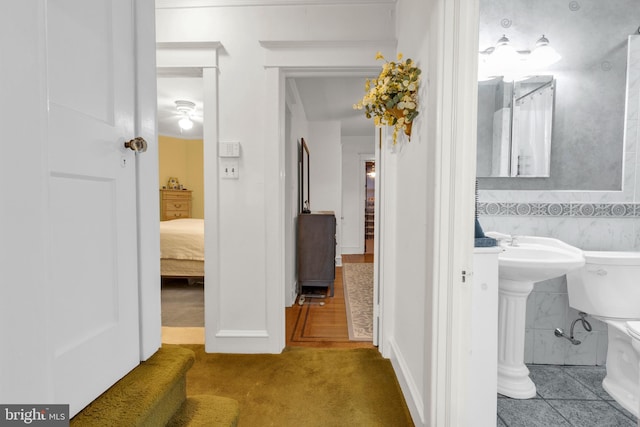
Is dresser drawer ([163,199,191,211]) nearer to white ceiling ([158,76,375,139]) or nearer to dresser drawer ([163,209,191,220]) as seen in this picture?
dresser drawer ([163,209,191,220])

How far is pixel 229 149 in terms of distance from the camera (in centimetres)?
216

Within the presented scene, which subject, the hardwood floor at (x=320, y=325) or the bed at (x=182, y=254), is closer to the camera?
the hardwood floor at (x=320, y=325)

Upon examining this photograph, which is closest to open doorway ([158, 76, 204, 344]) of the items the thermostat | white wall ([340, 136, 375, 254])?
the thermostat

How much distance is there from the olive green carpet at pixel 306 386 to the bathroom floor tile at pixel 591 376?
1.18 m

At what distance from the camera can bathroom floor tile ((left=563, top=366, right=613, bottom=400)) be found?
1.83m

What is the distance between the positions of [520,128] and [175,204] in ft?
20.5

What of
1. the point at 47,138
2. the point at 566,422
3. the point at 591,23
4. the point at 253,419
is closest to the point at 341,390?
the point at 253,419

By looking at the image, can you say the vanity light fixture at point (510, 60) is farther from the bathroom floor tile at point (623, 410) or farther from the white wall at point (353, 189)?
the white wall at point (353, 189)

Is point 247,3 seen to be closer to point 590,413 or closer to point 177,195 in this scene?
point 590,413

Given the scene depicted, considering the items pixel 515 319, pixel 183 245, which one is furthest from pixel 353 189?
pixel 515 319

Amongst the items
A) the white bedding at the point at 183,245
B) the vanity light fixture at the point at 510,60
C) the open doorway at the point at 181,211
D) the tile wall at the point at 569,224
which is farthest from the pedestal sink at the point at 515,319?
the white bedding at the point at 183,245

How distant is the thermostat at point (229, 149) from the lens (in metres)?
2.16

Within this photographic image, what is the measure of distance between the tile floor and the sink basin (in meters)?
0.71

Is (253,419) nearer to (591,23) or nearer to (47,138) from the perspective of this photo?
(47,138)
